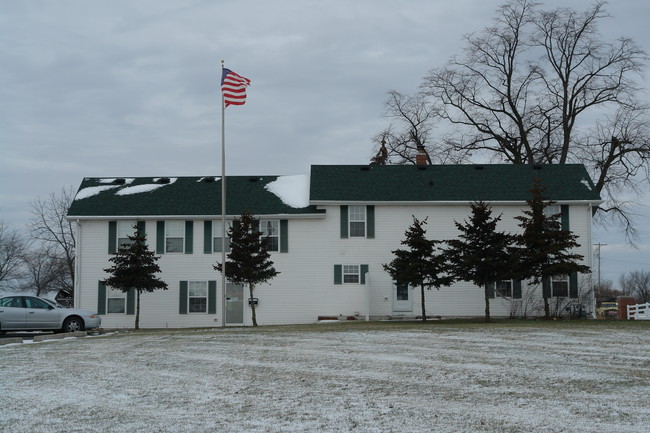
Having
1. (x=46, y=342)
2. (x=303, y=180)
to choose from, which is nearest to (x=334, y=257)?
(x=303, y=180)

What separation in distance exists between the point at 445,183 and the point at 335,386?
23244 millimetres

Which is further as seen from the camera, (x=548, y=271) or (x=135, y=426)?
(x=548, y=271)

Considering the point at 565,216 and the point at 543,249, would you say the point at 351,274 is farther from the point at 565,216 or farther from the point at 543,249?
the point at 565,216

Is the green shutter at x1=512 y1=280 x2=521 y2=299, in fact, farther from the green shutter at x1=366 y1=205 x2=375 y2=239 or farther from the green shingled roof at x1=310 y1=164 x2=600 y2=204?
the green shutter at x1=366 y1=205 x2=375 y2=239

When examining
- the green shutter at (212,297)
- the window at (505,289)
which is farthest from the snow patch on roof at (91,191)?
the window at (505,289)

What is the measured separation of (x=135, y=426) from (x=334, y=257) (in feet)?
77.2

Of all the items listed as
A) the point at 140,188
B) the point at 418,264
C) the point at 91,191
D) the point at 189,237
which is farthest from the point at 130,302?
the point at 418,264

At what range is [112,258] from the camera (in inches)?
1203

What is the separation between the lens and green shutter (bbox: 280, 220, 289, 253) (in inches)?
1271

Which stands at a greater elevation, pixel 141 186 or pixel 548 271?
pixel 141 186

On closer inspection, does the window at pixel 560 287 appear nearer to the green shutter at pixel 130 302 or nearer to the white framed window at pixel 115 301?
the green shutter at pixel 130 302

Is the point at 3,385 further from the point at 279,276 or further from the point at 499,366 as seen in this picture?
the point at 279,276

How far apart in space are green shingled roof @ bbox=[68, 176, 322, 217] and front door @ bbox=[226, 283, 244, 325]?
3282 mm

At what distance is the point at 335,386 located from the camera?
1120 centimetres
